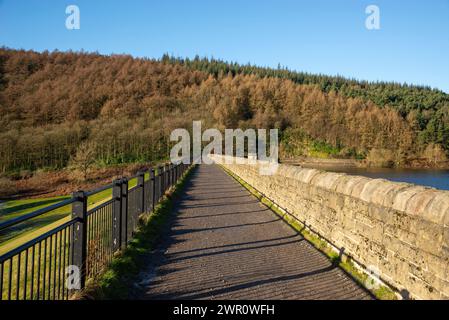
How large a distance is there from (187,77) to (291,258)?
157725 millimetres

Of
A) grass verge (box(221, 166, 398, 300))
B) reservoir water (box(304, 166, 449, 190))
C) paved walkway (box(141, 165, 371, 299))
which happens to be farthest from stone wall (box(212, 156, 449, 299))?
reservoir water (box(304, 166, 449, 190))

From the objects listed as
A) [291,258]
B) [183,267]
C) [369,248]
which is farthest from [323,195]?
[183,267]

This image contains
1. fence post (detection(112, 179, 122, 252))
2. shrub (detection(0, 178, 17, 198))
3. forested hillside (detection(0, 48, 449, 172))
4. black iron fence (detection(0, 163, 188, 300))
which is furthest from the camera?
forested hillside (detection(0, 48, 449, 172))

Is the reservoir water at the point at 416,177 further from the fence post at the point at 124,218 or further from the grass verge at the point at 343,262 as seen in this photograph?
the fence post at the point at 124,218

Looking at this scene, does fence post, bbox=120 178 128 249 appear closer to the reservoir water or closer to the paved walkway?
the paved walkway

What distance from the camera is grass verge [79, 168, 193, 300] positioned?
4012mm

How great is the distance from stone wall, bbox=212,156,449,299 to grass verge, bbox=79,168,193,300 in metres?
3.14

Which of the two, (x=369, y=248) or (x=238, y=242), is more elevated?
(x=369, y=248)

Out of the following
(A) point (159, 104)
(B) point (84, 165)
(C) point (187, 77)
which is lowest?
(B) point (84, 165)

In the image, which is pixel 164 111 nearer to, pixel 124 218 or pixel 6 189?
pixel 6 189

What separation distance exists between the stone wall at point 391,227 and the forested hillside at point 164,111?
58783mm
